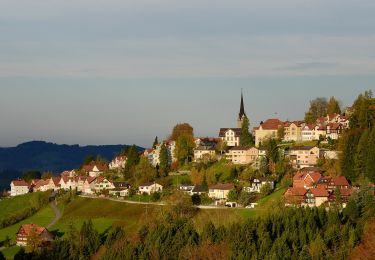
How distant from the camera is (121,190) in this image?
93.5m

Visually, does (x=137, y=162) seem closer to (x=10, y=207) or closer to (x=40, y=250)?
(x=10, y=207)

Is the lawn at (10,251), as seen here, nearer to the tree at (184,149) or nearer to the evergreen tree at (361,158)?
the tree at (184,149)

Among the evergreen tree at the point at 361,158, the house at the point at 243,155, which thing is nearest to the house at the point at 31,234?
the house at the point at 243,155

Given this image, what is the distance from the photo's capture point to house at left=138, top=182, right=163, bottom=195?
89231 mm

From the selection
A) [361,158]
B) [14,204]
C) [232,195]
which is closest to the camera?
[361,158]

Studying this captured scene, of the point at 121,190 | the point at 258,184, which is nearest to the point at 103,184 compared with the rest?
the point at 121,190

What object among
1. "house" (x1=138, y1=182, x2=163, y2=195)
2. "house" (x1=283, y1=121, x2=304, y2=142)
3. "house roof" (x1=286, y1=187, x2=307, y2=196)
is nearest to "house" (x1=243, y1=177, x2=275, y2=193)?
"house roof" (x1=286, y1=187, x2=307, y2=196)

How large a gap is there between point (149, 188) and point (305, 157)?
1968 cm

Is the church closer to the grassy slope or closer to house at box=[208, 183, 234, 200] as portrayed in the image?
house at box=[208, 183, 234, 200]

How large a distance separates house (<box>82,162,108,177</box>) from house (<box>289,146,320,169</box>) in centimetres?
3560

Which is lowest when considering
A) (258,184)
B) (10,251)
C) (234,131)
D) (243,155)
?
(10,251)

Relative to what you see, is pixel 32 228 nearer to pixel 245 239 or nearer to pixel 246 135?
pixel 245 239

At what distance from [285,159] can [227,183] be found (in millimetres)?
7830

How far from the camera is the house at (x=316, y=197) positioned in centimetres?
6969
